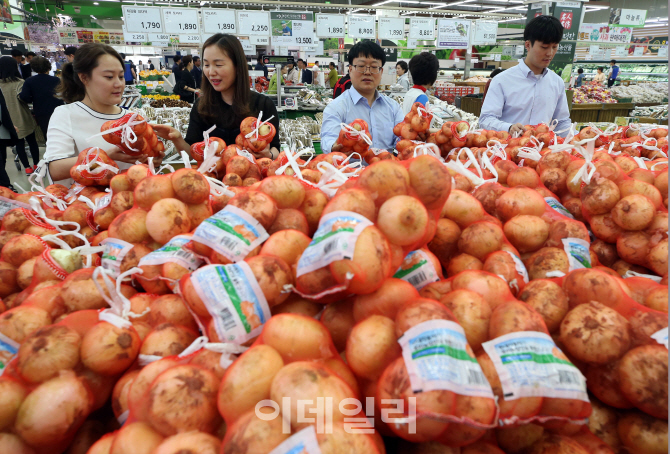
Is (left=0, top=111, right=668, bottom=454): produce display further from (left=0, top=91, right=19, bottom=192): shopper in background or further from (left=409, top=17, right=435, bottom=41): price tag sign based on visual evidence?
(left=409, top=17, right=435, bottom=41): price tag sign

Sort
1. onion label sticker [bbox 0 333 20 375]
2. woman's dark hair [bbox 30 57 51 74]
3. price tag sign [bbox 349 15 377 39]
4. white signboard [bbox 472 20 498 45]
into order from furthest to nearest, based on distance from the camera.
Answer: white signboard [bbox 472 20 498 45], price tag sign [bbox 349 15 377 39], woman's dark hair [bbox 30 57 51 74], onion label sticker [bbox 0 333 20 375]

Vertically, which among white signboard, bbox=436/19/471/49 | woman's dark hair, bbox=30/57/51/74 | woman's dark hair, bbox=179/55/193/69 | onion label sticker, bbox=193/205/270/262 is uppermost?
white signboard, bbox=436/19/471/49

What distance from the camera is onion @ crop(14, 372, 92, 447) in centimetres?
70

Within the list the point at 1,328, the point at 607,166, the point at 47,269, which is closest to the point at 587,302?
the point at 607,166

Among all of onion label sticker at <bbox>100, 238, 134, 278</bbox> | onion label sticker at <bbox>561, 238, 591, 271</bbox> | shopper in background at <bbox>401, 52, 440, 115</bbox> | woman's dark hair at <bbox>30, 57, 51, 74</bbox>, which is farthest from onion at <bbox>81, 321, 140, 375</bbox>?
woman's dark hair at <bbox>30, 57, 51, 74</bbox>

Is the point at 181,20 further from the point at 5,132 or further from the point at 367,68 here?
the point at 367,68

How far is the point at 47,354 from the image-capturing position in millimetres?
748

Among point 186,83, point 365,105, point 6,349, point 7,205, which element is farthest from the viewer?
point 186,83

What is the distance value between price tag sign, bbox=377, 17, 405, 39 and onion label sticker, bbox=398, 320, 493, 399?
932 centimetres

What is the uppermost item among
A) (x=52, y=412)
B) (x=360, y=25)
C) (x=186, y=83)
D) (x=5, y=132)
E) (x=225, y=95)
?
(x=360, y=25)

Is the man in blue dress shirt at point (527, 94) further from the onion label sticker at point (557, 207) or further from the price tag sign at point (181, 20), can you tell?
the price tag sign at point (181, 20)

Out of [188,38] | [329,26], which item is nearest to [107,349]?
[188,38]

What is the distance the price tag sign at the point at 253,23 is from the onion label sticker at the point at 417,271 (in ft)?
25.2

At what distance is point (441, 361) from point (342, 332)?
9.3 inches
